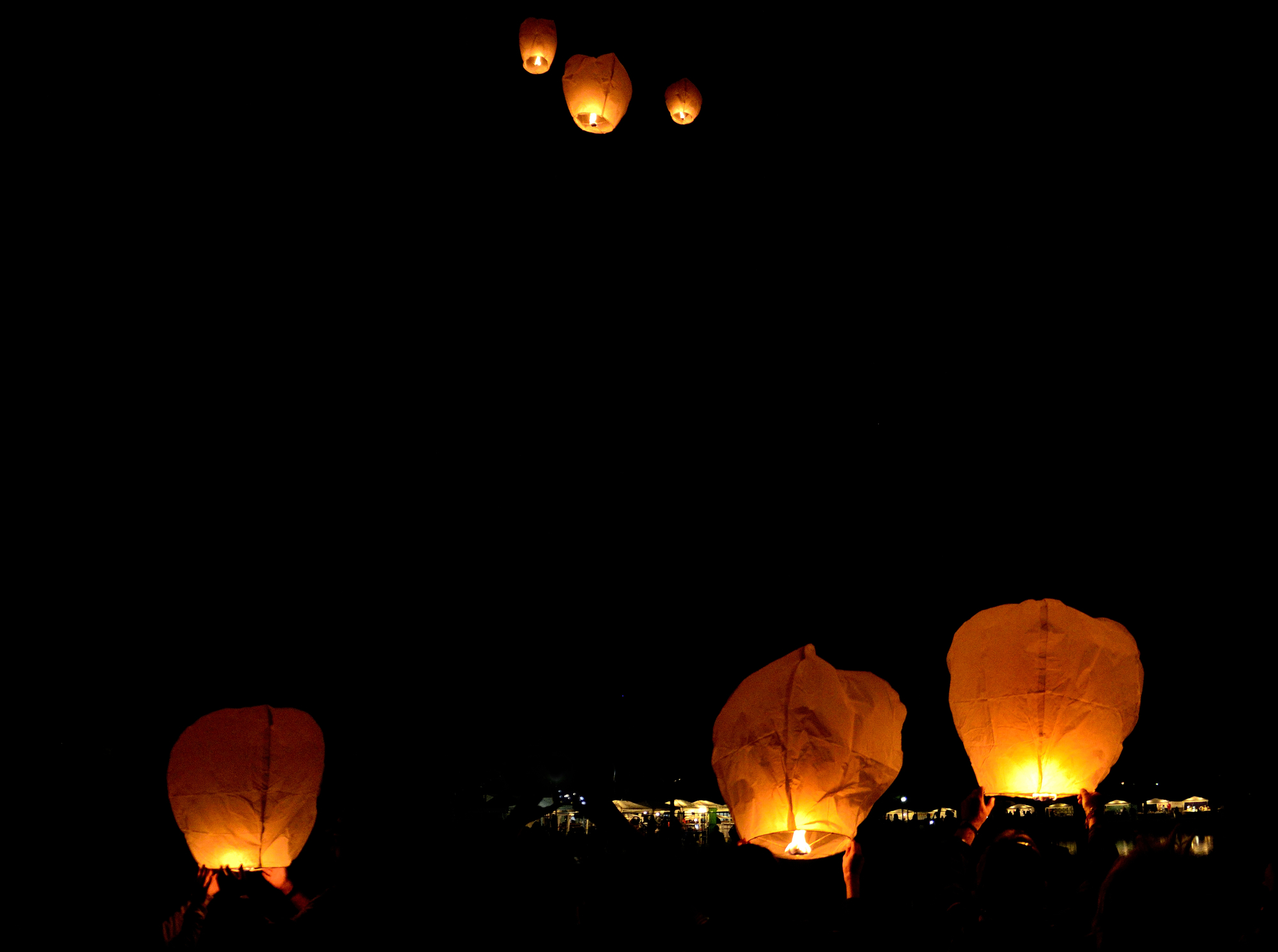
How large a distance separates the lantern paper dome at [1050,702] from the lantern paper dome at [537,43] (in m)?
3.90

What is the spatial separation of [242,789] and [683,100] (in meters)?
4.42

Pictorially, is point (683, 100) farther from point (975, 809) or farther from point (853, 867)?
point (853, 867)

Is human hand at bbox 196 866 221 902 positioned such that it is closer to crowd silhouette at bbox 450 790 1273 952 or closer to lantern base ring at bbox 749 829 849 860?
crowd silhouette at bbox 450 790 1273 952

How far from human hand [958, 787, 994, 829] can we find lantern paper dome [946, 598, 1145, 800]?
0.11ft

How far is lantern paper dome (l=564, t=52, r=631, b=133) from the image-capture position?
5109 mm

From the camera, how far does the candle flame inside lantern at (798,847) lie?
2.99 m

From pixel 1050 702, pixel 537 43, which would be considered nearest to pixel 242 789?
pixel 1050 702

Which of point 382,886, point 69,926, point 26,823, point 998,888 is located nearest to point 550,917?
point 382,886

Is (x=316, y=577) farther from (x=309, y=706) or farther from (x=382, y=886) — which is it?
(x=382, y=886)

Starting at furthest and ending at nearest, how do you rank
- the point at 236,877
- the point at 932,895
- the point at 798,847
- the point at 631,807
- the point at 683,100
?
the point at 631,807 → the point at 683,100 → the point at 236,877 → the point at 798,847 → the point at 932,895

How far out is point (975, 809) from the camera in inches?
125

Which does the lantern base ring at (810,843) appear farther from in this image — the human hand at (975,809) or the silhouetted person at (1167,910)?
the silhouetted person at (1167,910)

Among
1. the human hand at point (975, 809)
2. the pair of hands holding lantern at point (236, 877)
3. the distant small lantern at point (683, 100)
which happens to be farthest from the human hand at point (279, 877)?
the distant small lantern at point (683, 100)

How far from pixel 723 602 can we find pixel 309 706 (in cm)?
390
